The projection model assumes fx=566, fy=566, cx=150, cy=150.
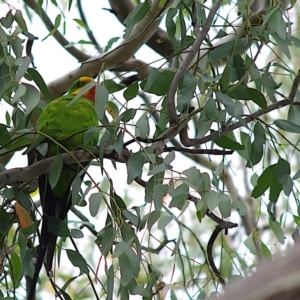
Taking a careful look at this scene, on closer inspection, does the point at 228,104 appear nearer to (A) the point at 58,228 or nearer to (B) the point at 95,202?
(B) the point at 95,202

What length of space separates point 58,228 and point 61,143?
1.05 ft

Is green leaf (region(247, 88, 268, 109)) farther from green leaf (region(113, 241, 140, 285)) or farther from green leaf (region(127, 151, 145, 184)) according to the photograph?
green leaf (region(113, 241, 140, 285))

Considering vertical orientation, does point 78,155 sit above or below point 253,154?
above

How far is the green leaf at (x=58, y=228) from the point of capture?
3.75 feet

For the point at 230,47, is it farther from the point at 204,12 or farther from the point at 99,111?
the point at 99,111

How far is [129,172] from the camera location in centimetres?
100

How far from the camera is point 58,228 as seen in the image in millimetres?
1149

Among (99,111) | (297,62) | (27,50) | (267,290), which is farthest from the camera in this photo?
(297,62)

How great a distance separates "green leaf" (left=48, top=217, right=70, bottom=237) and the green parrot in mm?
35

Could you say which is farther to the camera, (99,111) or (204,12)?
(204,12)

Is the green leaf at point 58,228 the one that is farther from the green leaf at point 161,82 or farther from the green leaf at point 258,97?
the green leaf at point 258,97

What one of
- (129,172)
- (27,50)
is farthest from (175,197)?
(27,50)

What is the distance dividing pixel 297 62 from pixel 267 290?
304cm

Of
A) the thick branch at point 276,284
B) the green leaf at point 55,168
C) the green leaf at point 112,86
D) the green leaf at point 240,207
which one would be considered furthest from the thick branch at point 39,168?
the thick branch at point 276,284
